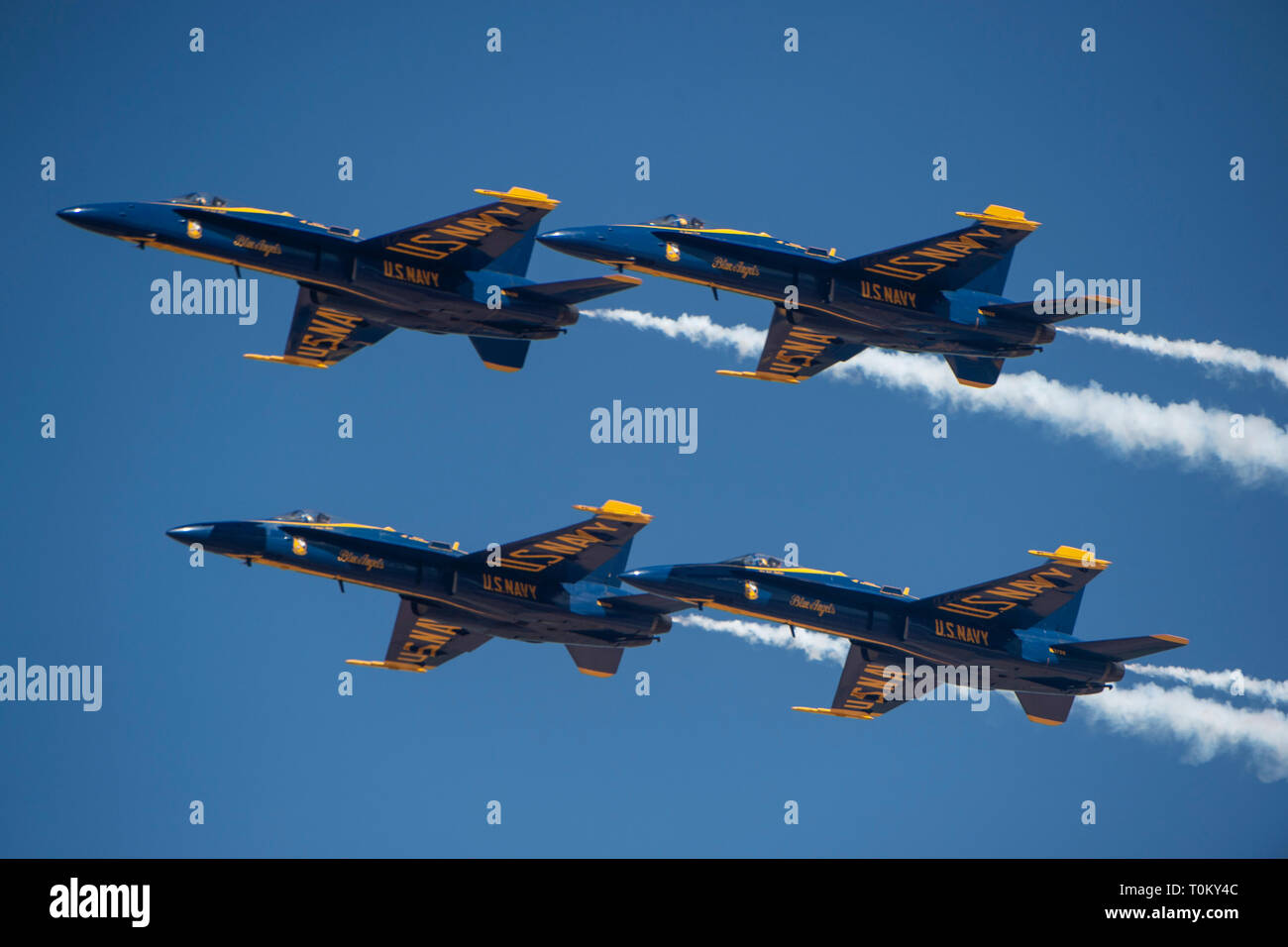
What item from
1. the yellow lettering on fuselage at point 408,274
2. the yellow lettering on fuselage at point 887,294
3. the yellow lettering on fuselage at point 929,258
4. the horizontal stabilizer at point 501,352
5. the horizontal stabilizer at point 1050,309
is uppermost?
the yellow lettering on fuselage at point 929,258

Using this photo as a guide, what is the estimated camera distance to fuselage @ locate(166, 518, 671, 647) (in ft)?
189

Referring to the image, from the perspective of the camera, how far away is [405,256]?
59.0 metres

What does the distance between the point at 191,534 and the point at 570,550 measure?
11.3 m

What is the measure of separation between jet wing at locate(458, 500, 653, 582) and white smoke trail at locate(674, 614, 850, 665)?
834cm

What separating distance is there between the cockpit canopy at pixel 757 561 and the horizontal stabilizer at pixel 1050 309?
10.5 m

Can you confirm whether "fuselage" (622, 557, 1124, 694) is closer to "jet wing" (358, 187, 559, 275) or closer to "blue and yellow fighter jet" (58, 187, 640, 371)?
"blue and yellow fighter jet" (58, 187, 640, 371)

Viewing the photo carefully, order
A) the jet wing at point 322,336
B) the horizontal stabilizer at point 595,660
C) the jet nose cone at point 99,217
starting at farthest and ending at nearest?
the jet wing at point 322,336 → the horizontal stabilizer at point 595,660 → the jet nose cone at point 99,217

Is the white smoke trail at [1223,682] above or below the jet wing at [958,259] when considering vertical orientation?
below

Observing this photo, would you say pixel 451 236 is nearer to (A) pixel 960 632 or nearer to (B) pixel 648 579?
(B) pixel 648 579

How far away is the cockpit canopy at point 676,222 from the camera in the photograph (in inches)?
2375

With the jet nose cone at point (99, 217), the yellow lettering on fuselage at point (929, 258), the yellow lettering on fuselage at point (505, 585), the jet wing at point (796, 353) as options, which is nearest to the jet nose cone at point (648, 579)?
the yellow lettering on fuselage at point (505, 585)

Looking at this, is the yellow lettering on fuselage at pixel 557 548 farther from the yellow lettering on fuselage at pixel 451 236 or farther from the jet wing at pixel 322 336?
the jet wing at pixel 322 336

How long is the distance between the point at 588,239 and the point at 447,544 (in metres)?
10.3

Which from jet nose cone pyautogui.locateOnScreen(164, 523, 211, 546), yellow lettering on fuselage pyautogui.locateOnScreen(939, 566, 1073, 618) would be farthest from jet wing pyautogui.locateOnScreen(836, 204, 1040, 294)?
jet nose cone pyautogui.locateOnScreen(164, 523, 211, 546)
